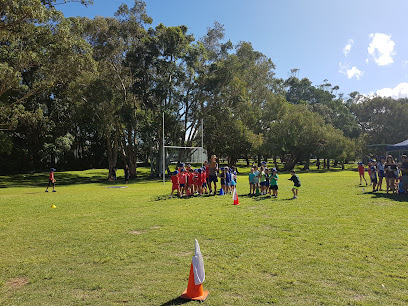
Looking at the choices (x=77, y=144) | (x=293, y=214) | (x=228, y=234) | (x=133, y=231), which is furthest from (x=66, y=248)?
(x=77, y=144)

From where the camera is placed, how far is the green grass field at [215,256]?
13.7ft

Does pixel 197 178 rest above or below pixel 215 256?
above

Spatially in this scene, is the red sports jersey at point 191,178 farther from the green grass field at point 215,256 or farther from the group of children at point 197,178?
the green grass field at point 215,256

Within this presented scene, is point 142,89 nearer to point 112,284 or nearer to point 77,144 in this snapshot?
point 77,144

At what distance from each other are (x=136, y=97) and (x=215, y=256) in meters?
29.4

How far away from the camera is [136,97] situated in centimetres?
3309

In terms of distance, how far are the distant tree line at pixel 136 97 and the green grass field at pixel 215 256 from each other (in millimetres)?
11173

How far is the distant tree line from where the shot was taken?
20.5 meters

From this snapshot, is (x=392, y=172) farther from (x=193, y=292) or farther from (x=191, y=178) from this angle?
(x=193, y=292)

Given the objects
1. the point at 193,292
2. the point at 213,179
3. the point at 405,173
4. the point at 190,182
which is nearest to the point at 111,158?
the point at 190,182

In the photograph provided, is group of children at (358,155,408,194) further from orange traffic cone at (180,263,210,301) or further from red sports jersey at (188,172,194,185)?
orange traffic cone at (180,263,210,301)

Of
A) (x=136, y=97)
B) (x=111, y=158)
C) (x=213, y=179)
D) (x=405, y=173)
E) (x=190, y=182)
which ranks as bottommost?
(x=190, y=182)

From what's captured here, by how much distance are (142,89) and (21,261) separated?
84.6 ft

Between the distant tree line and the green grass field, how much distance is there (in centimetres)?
1117
